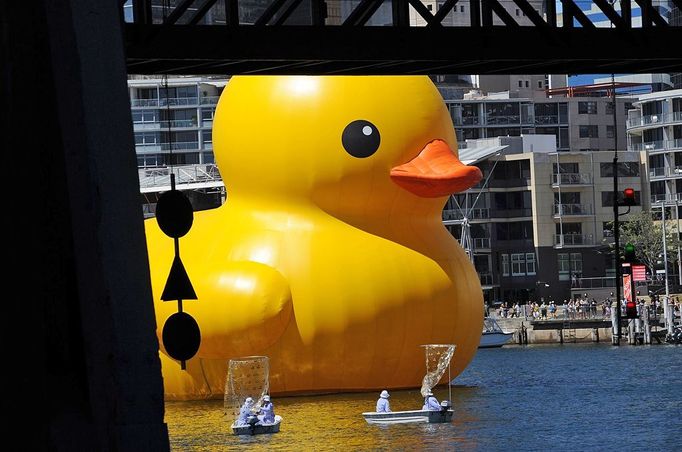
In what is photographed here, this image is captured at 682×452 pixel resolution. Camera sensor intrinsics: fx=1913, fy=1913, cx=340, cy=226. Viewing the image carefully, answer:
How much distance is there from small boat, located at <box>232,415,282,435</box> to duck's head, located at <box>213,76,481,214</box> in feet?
22.3

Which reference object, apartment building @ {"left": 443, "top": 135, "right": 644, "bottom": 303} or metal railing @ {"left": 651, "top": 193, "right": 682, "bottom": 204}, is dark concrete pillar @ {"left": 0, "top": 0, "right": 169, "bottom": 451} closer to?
apartment building @ {"left": 443, "top": 135, "right": 644, "bottom": 303}

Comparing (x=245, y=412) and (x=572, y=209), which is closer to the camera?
(x=245, y=412)

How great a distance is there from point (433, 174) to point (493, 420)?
18.1 ft

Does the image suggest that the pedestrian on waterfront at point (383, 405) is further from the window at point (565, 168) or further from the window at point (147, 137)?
the window at point (147, 137)

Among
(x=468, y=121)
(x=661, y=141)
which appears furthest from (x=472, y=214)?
(x=468, y=121)

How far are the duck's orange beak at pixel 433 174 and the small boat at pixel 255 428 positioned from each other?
7.10 metres

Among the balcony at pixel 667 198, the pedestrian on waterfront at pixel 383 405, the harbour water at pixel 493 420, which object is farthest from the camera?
the balcony at pixel 667 198

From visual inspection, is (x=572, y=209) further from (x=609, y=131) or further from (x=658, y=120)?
(x=609, y=131)

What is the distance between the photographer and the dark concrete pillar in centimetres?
1495

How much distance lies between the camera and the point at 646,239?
119 metres

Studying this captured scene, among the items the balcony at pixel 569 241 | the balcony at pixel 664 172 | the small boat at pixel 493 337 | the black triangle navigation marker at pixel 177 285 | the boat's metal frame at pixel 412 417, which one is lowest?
the small boat at pixel 493 337

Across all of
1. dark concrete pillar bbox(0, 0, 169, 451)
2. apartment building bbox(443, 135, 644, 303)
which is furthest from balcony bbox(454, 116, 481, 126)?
dark concrete pillar bbox(0, 0, 169, 451)

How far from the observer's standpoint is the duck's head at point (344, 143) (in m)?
42.2

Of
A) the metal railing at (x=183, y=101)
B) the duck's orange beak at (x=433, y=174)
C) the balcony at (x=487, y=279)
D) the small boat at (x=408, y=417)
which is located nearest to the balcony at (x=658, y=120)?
the balcony at (x=487, y=279)
